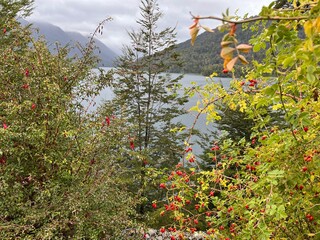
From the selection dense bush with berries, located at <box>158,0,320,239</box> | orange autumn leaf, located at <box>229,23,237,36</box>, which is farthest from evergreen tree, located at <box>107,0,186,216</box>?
orange autumn leaf, located at <box>229,23,237,36</box>

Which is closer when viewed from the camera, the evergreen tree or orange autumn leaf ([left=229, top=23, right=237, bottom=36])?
orange autumn leaf ([left=229, top=23, right=237, bottom=36])

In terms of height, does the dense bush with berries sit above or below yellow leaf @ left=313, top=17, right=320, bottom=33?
below

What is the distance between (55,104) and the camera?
4.04 metres

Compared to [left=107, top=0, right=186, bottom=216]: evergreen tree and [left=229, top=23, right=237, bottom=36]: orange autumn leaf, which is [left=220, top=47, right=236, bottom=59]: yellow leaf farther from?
[left=107, top=0, right=186, bottom=216]: evergreen tree

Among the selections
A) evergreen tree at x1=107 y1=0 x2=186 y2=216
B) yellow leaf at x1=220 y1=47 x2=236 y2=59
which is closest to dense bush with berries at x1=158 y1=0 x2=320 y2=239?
yellow leaf at x1=220 y1=47 x2=236 y2=59

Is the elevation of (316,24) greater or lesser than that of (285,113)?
greater

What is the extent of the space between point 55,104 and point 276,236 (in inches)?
119

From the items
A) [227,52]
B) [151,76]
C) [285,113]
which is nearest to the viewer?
[227,52]

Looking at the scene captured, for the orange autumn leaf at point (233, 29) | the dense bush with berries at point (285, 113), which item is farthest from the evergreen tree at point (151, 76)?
the orange autumn leaf at point (233, 29)

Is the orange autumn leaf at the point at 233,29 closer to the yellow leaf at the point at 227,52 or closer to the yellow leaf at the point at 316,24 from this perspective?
the yellow leaf at the point at 227,52

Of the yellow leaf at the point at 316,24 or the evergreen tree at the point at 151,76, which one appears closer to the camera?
the yellow leaf at the point at 316,24

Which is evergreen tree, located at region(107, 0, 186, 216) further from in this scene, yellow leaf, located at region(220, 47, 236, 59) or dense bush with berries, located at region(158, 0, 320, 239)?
yellow leaf, located at region(220, 47, 236, 59)

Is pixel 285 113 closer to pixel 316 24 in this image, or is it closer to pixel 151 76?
pixel 316 24

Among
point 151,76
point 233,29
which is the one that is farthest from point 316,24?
point 151,76
